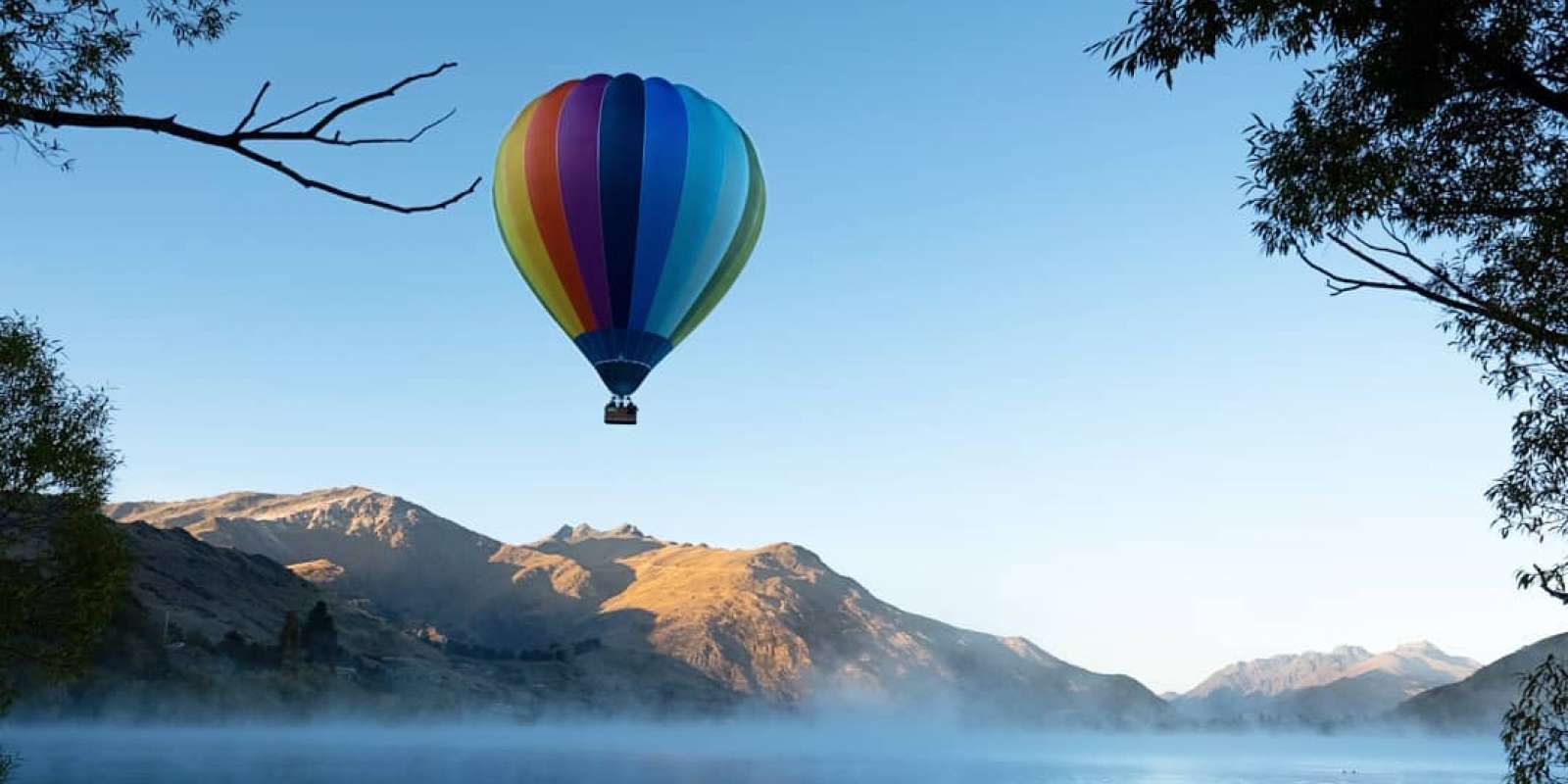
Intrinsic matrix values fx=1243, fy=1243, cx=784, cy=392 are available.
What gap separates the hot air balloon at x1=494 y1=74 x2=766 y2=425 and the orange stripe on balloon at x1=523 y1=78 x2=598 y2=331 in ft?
0.19

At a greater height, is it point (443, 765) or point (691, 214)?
point (691, 214)

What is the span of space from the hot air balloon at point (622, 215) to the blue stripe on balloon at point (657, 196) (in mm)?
49

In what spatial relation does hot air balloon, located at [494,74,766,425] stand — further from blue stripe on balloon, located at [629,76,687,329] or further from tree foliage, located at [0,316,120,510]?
tree foliage, located at [0,316,120,510]

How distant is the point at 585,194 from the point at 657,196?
3.01 meters

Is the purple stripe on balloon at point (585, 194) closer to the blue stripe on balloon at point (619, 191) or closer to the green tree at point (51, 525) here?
the blue stripe on balloon at point (619, 191)

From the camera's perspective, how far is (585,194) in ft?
172

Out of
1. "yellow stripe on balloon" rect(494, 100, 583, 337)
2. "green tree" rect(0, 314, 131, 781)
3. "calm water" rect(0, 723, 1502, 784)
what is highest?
"yellow stripe on balloon" rect(494, 100, 583, 337)

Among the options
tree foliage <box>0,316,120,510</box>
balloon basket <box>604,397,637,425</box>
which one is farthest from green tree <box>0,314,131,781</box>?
balloon basket <box>604,397,637,425</box>

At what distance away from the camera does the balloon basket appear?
4978 centimetres

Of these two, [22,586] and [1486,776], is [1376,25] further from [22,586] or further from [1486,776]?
[1486,776]

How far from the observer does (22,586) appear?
29672 millimetres

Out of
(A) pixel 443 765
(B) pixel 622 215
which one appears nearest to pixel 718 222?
(B) pixel 622 215

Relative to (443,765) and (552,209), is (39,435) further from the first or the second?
(443,765)

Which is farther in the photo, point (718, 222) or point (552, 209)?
point (718, 222)
